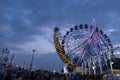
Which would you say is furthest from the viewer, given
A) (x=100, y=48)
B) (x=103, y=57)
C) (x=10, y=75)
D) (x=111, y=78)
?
(x=103, y=57)

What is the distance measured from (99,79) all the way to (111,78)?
5.93ft

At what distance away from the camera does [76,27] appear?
1537 inches

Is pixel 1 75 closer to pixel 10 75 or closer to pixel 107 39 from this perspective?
pixel 10 75

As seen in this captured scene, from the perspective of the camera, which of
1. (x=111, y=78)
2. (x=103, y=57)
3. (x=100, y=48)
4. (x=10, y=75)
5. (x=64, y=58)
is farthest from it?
(x=64, y=58)

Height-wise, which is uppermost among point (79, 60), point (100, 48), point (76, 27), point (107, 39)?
point (76, 27)

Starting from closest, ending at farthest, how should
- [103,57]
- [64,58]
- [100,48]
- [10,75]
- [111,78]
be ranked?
[10,75], [111,78], [100,48], [103,57], [64,58]

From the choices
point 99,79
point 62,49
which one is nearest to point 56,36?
point 62,49

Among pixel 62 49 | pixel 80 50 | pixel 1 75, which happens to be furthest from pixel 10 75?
pixel 62 49

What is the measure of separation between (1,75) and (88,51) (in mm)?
19493

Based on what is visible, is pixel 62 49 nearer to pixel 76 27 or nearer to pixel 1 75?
pixel 76 27

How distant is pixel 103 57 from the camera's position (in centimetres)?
3722

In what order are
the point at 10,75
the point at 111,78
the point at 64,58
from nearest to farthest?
the point at 10,75
the point at 111,78
the point at 64,58

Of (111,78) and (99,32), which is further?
(99,32)

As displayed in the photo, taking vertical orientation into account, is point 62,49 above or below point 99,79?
above
